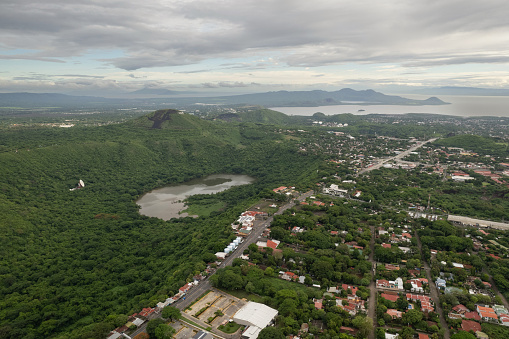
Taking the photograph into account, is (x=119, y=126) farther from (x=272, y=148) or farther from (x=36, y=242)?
(x=36, y=242)

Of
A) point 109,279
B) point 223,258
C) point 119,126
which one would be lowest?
point 109,279

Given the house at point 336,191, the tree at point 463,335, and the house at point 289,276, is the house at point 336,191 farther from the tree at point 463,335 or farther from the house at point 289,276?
the tree at point 463,335

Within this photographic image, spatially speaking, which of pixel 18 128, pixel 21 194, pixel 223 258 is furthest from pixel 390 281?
pixel 18 128

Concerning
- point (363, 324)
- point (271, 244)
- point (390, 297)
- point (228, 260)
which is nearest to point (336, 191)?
point (271, 244)

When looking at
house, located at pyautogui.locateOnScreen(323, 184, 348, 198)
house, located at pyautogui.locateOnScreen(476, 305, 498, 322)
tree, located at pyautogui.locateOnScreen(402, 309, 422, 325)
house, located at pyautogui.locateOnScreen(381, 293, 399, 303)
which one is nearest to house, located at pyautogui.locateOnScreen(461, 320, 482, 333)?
house, located at pyautogui.locateOnScreen(476, 305, 498, 322)

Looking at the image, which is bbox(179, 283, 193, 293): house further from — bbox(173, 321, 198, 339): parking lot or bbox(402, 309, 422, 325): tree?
bbox(402, 309, 422, 325): tree

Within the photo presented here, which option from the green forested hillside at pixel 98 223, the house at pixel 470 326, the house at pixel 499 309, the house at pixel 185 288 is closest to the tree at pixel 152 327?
the green forested hillside at pixel 98 223
